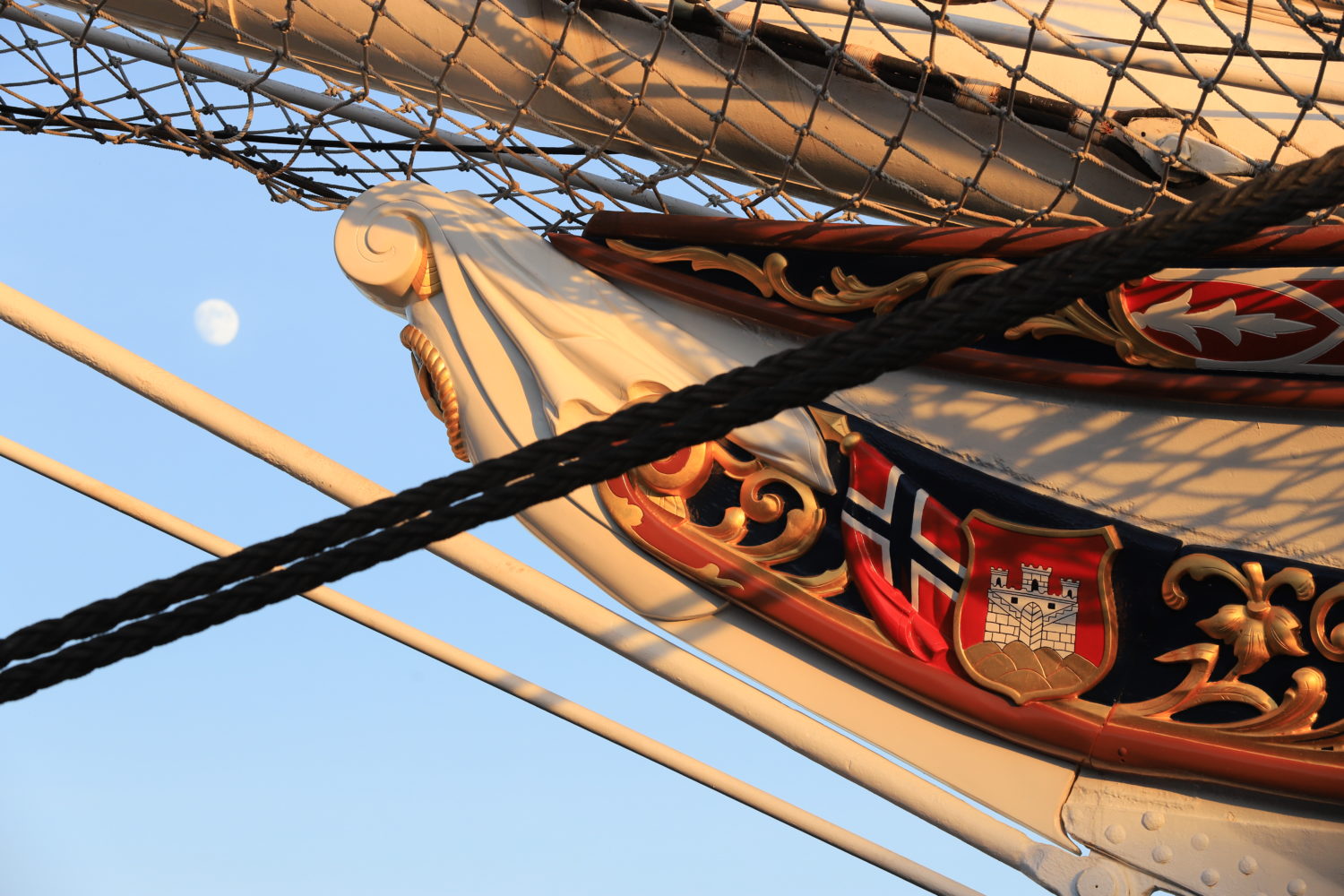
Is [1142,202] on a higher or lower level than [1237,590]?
higher

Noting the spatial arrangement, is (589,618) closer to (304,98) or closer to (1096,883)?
(1096,883)

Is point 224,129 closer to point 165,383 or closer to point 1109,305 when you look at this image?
point 165,383

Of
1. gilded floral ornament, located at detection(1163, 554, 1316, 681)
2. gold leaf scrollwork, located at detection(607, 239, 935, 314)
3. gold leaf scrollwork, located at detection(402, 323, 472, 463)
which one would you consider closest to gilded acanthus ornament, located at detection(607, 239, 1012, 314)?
gold leaf scrollwork, located at detection(607, 239, 935, 314)

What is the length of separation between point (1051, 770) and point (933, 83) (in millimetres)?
1069

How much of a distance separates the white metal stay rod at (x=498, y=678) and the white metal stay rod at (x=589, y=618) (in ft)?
0.30

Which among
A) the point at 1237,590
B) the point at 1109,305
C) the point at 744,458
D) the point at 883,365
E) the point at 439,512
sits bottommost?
the point at 439,512

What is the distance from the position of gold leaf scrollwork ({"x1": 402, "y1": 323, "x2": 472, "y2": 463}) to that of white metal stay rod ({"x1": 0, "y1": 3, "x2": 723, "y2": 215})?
0.48 m

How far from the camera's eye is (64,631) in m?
1.02

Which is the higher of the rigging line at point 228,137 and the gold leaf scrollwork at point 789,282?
the rigging line at point 228,137

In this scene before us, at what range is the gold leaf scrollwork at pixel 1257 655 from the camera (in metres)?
1.76

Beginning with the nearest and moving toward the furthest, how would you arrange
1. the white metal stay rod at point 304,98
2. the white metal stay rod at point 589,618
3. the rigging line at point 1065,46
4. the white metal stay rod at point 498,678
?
the white metal stay rod at point 589,618, the white metal stay rod at point 498,678, the rigging line at point 1065,46, the white metal stay rod at point 304,98

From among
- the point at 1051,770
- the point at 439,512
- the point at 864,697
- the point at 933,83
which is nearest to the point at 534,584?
the point at 864,697

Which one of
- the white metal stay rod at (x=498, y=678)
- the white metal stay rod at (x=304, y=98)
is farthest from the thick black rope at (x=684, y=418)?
the white metal stay rod at (x=304, y=98)

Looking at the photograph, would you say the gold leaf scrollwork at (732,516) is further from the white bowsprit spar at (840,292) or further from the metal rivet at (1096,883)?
the metal rivet at (1096,883)
